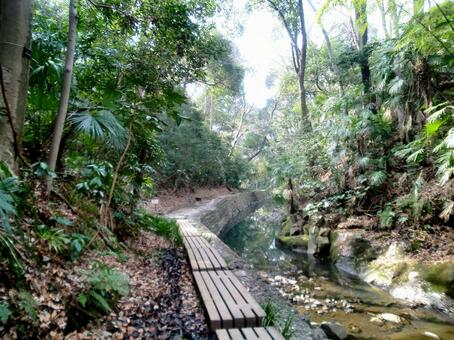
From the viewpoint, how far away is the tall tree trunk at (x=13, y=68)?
8.43ft

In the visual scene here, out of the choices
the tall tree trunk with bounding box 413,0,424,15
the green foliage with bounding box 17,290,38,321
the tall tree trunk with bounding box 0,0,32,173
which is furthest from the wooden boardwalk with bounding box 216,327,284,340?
the tall tree trunk with bounding box 413,0,424,15

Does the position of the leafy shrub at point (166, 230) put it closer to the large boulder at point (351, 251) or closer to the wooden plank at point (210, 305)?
the wooden plank at point (210, 305)

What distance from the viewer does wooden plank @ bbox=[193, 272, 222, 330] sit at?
2.61m

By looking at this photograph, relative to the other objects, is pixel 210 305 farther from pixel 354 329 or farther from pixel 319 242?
pixel 319 242

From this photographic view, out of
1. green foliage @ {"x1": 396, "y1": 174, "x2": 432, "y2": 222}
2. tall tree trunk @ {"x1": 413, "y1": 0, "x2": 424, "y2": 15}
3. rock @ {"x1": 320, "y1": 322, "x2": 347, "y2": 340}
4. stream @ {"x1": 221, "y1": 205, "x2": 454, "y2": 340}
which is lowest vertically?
stream @ {"x1": 221, "y1": 205, "x2": 454, "y2": 340}

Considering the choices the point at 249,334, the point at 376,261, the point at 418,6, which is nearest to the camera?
the point at 249,334

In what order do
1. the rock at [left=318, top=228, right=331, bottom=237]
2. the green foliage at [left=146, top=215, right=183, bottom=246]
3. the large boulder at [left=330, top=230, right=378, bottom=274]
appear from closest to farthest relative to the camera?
1. the green foliage at [left=146, top=215, right=183, bottom=246]
2. the large boulder at [left=330, top=230, right=378, bottom=274]
3. the rock at [left=318, top=228, right=331, bottom=237]

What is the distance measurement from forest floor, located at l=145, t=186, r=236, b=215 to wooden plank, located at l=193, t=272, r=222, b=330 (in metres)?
7.85

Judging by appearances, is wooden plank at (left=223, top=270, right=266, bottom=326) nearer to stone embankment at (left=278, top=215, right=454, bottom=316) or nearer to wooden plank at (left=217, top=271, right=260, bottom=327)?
wooden plank at (left=217, top=271, right=260, bottom=327)

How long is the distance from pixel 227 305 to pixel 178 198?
13.1 metres

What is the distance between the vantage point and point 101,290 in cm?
264

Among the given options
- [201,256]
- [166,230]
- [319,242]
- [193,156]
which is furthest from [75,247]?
[193,156]

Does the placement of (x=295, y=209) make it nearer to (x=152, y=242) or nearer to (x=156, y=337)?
(x=152, y=242)

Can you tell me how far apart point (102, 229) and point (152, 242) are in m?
1.69
